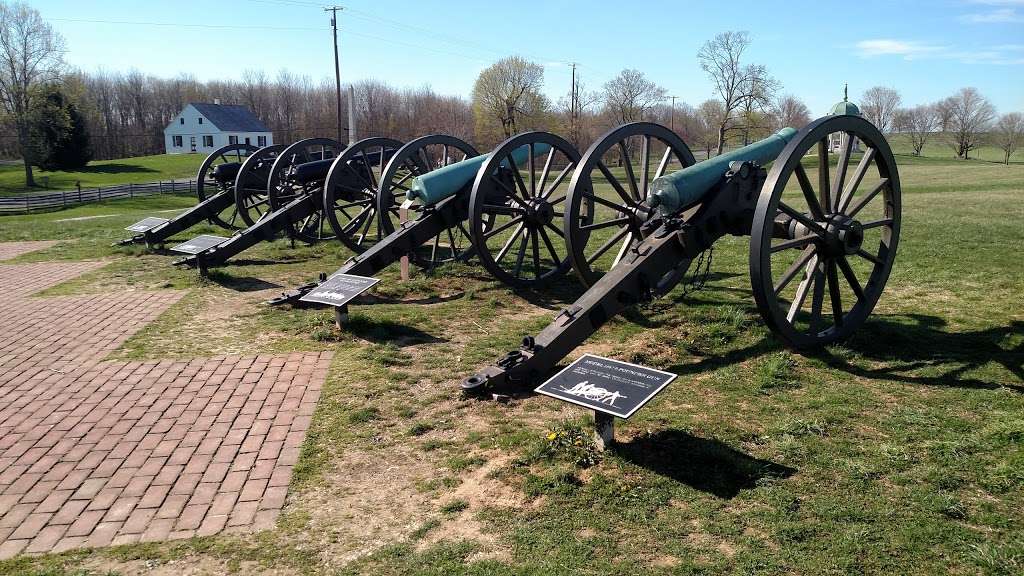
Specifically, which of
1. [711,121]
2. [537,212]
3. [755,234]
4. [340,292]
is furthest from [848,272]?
[711,121]

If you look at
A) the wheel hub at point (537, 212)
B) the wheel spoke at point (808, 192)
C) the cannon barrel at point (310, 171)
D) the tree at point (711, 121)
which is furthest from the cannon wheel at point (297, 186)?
the tree at point (711, 121)

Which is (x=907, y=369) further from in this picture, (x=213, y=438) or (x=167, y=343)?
(x=167, y=343)

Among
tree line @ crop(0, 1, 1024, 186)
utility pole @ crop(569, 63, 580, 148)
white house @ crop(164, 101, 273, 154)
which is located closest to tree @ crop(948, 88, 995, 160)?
tree line @ crop(0, 1, 1024, 186)

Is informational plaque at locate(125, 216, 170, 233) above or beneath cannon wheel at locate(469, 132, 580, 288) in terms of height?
beneath

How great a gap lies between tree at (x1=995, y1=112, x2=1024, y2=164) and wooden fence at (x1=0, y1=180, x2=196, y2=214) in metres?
58.0

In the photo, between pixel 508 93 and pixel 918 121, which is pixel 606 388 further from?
pixel 918 121

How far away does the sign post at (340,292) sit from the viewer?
720 cm

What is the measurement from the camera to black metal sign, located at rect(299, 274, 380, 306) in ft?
23.6

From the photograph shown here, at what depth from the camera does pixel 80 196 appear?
27844 millimetres

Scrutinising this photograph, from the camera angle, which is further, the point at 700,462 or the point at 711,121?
the point at 711,121

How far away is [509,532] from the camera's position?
3514 mm

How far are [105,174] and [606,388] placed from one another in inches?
1918

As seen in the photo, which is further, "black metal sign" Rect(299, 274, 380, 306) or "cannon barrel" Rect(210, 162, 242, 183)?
"cannon barrel" Rect(210, 162, 242, 183)

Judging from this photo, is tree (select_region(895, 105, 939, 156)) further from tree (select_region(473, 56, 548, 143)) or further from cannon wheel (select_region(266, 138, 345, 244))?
cannon wheel (select_region(266, 138, 345, 244))
